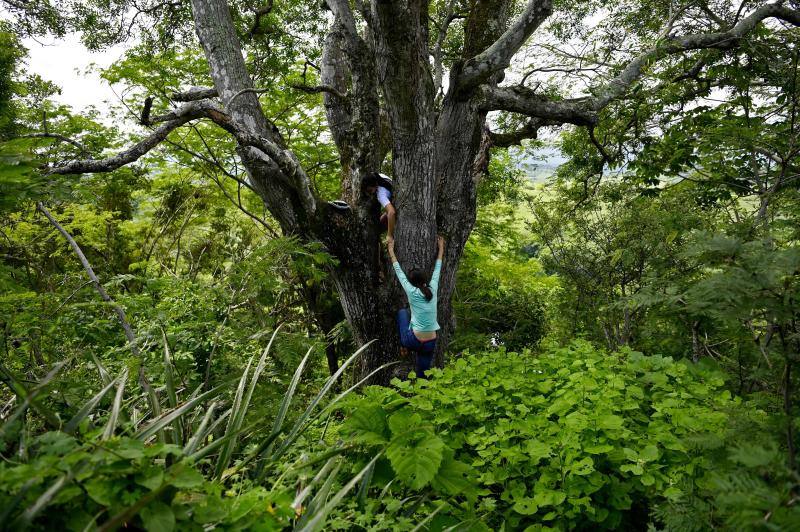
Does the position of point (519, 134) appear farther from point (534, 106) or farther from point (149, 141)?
point (149, 141)

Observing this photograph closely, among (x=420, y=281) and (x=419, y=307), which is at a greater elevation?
(x=420, y=281)

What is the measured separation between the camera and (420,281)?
13.6 ft

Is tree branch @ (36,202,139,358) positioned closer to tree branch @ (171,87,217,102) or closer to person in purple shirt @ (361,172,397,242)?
tree branch @ (171,87,217,102)

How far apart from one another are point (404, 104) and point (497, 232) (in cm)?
700

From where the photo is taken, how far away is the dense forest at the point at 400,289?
1402 mm

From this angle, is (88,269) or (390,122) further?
(390,122)

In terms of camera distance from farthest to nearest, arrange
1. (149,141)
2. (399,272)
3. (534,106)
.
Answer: (534,106)
(399,272)
(149,141)

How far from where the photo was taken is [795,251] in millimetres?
1379

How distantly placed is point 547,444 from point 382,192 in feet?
9.79

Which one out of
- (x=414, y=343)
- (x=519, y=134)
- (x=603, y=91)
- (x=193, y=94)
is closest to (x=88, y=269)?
(x=193, y=94)

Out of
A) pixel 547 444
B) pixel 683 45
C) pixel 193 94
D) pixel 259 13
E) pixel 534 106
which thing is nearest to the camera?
pixel 547 444

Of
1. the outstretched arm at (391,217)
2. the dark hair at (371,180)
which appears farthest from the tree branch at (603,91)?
the outstretched arm at (391,217)

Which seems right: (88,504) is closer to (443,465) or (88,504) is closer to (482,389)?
(443,465)

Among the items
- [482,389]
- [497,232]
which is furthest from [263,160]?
[497,232]
